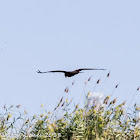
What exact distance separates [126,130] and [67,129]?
94cm

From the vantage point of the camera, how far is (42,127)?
629 centimetres

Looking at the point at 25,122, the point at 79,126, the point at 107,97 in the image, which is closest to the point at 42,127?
the point at 25,122

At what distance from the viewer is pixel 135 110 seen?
6176mm

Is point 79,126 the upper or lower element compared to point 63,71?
lower

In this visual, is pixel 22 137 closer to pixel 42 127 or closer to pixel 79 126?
pixel 42 127

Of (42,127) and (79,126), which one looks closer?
(79,126)

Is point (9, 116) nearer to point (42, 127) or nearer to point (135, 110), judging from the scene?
point (42, 127)

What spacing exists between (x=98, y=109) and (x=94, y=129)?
1.13ft

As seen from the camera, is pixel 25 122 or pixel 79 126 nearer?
pixel 79 126

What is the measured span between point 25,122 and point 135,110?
1754 millimetres

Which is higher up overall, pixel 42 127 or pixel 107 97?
pixel 107 97

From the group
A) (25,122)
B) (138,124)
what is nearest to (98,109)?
(138,124)

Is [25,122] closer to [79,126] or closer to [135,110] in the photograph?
[79,126]

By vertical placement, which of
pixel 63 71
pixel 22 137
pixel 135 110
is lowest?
pixel 22 137
